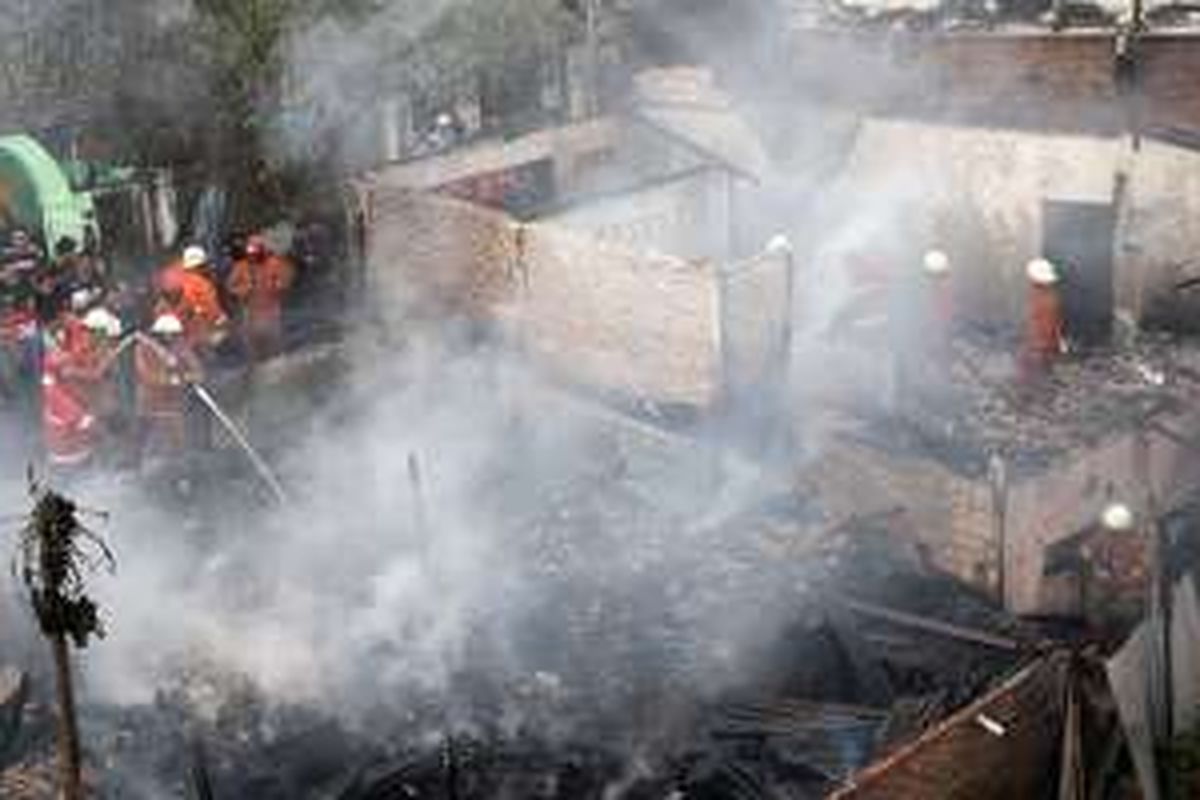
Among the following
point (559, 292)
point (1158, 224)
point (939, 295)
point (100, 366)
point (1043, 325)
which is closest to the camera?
point (100, 366)

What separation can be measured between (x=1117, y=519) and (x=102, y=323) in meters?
8.14

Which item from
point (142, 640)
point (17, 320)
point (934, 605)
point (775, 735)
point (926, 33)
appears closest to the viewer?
point (775, 735)

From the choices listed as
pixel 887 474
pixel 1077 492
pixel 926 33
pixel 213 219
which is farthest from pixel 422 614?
pixel 926 33

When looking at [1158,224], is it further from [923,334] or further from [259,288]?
[259,288]

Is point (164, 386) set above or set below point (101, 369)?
below

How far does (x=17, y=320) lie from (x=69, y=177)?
11.4ft

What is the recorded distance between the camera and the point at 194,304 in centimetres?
1605

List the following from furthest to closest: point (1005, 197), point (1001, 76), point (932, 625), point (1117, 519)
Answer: point (1005, 197), point (1001, 76), point (1117, 519), point (932, 625)

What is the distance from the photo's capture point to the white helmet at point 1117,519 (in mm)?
13633

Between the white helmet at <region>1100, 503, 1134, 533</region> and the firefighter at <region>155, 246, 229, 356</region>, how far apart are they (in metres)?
7.81

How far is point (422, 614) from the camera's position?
13.2m

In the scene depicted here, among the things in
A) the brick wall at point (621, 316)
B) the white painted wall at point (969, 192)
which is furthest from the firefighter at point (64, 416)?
the white painted wall at point (969, 192)

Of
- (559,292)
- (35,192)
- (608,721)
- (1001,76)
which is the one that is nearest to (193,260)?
(35,192)

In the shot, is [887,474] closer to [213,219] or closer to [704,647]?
[704,647]
